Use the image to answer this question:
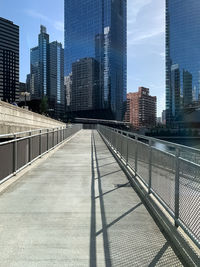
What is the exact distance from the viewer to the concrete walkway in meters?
3.27

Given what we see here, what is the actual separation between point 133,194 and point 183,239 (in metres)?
2.68

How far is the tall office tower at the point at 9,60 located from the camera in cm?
10412

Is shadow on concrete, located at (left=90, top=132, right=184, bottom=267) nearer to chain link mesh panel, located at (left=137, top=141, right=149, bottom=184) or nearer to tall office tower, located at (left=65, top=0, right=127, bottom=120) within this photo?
chain link mesh panel, located at (left=137, top=141, right=149, bottom=184)

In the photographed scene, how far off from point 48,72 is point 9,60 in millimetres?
57658

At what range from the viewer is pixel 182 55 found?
450 feet

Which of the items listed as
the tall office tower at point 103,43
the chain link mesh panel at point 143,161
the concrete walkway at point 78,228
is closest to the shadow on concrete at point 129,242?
the concrete walkway at point 78,228

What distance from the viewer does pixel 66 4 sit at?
16262 cm

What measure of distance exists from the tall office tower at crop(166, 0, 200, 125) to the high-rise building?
62915 mm

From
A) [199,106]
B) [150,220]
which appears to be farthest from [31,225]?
[199,106]

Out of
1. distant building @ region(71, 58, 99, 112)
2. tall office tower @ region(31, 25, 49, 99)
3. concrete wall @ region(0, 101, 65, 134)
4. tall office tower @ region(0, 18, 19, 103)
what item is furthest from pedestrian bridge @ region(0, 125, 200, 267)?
tall office tower @ region(31, 25, 49, 99)

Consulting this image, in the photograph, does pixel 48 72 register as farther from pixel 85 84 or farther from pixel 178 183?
pixel 178 183

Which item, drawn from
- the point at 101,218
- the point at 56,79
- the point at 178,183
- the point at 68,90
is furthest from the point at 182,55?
the point at 178,183

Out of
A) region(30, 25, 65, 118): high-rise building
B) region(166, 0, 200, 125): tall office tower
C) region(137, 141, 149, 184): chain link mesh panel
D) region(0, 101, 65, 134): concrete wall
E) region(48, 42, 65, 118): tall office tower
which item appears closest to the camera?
region(137, 141, 149, 184): chain link mesh panel

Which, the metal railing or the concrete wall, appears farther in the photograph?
the concrete wall
